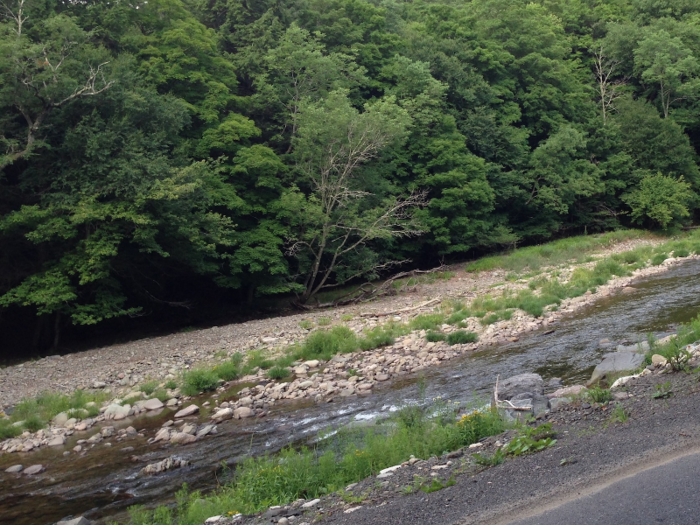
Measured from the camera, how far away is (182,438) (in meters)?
10.9

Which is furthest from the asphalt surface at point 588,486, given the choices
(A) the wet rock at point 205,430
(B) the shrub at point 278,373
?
(B) the shrub at point 278,373

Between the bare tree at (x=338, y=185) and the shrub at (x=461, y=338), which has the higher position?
the bare tree at (x=338, y=185)

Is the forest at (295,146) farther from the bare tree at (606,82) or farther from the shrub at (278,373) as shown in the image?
the shrub at (278,373)

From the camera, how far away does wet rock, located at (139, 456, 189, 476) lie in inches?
368

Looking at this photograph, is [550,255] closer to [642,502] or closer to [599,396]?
[599,396]

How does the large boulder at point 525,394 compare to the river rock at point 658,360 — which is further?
the river rock at point 658,360

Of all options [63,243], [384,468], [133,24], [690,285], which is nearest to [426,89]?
[133,24]

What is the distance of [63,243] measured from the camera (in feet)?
66.4

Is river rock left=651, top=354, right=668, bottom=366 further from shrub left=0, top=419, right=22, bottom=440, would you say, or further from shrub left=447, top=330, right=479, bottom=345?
shrub left=0, top=419, right=22, bottom=440

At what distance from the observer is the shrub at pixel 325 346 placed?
51.1 ft

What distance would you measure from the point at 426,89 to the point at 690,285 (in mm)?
18852

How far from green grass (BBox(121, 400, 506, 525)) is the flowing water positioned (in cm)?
117

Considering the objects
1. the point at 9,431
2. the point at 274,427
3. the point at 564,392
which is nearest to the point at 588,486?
the point at 564,392

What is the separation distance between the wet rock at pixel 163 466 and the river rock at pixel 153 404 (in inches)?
143
